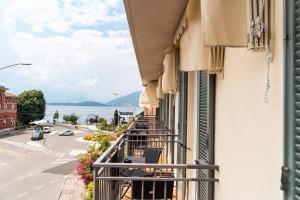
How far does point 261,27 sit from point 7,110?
7208 cm

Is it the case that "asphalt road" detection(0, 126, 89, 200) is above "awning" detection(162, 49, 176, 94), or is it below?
below

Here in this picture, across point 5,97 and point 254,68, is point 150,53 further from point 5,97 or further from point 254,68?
point 5,97

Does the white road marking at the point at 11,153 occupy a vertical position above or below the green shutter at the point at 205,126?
below

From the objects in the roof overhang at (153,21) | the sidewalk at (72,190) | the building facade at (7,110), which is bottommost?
the sidewalk at (72,190)

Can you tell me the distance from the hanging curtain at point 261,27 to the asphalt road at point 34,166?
80.5ft

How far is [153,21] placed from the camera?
561cm

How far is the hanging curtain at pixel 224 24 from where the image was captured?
6.75 ft

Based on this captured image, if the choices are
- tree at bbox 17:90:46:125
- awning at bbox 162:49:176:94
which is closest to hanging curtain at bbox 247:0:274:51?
awning at bbox 162:49:176:94

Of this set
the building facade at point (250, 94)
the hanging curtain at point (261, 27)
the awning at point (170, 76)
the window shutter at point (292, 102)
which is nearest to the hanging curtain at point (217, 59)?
the building facade at point (250, 94)

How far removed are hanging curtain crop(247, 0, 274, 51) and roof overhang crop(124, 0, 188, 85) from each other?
2.84 metres

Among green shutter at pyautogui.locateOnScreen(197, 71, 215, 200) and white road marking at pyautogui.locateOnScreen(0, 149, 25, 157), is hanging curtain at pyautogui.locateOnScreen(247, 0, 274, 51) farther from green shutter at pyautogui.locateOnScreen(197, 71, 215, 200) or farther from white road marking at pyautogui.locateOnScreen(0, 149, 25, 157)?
white road marking at pyautogui.locateOnScreen(0, 149, 25, 157)

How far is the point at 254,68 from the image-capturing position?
7.49 feet

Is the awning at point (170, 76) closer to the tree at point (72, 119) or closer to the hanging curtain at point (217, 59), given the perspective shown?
the hanging curtain at point (217, 59)

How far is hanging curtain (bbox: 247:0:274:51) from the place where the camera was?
183cm
